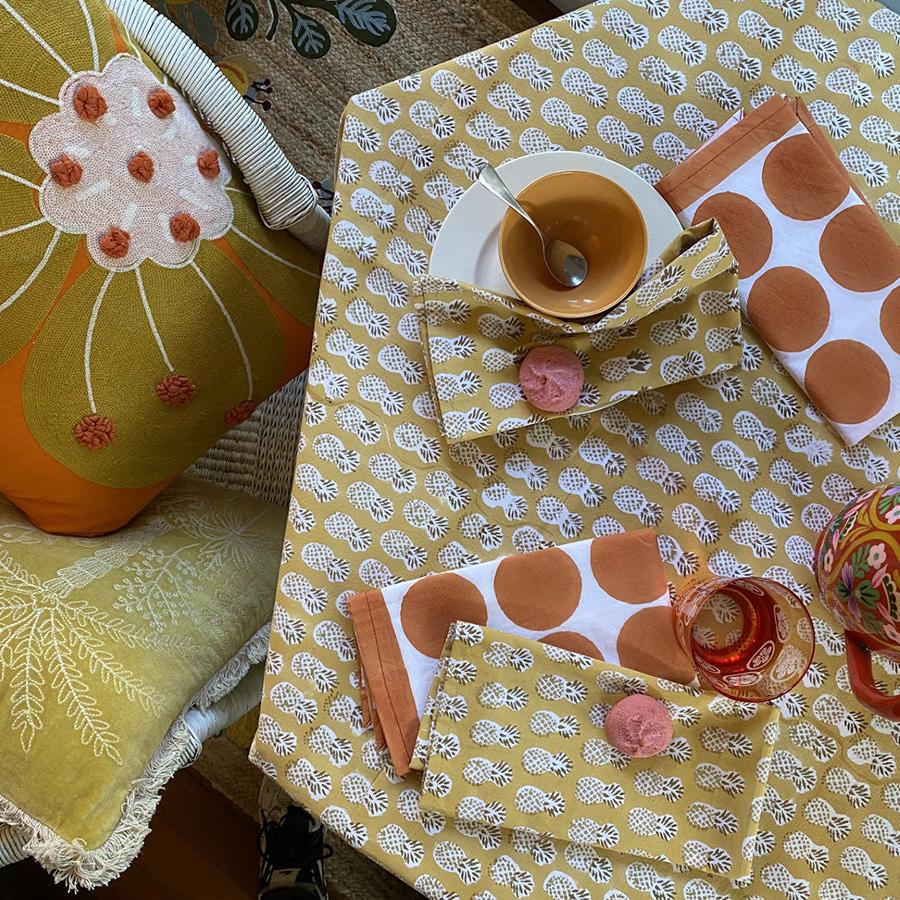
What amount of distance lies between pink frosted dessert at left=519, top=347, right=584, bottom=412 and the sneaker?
0.95 metres

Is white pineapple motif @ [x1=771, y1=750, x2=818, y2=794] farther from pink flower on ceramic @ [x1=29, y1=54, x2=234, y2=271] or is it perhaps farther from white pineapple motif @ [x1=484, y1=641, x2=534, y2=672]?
pink flower on ceramic @ [x1=29, y1=54, x2=234, y2=271]

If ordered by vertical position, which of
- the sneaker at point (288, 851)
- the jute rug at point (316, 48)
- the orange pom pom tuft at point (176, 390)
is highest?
the jute rug at point (316, 48)

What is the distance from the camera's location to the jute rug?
147 centimetres

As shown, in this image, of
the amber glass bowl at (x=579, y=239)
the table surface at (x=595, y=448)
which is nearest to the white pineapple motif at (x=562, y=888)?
the table surface at (x=595, y=448)

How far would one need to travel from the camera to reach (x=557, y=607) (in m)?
0.76

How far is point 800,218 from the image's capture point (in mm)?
772

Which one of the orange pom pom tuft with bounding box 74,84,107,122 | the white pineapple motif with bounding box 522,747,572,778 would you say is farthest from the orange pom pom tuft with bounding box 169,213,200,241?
the white pineapple motif with bounding box 522,747,572,778

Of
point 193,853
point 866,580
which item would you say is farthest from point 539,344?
point 193,853

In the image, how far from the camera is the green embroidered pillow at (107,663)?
765mm

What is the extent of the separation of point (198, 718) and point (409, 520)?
0.33 meters

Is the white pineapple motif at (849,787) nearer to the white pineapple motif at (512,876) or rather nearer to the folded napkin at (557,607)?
the folded napkin at (557,607)

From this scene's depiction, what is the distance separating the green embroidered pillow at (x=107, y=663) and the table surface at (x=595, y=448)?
0.44 feet

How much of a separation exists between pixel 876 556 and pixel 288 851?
1102 mm

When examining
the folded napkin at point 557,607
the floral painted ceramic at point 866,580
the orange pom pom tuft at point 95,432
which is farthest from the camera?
the orange pom pom tuft at point 95,432
